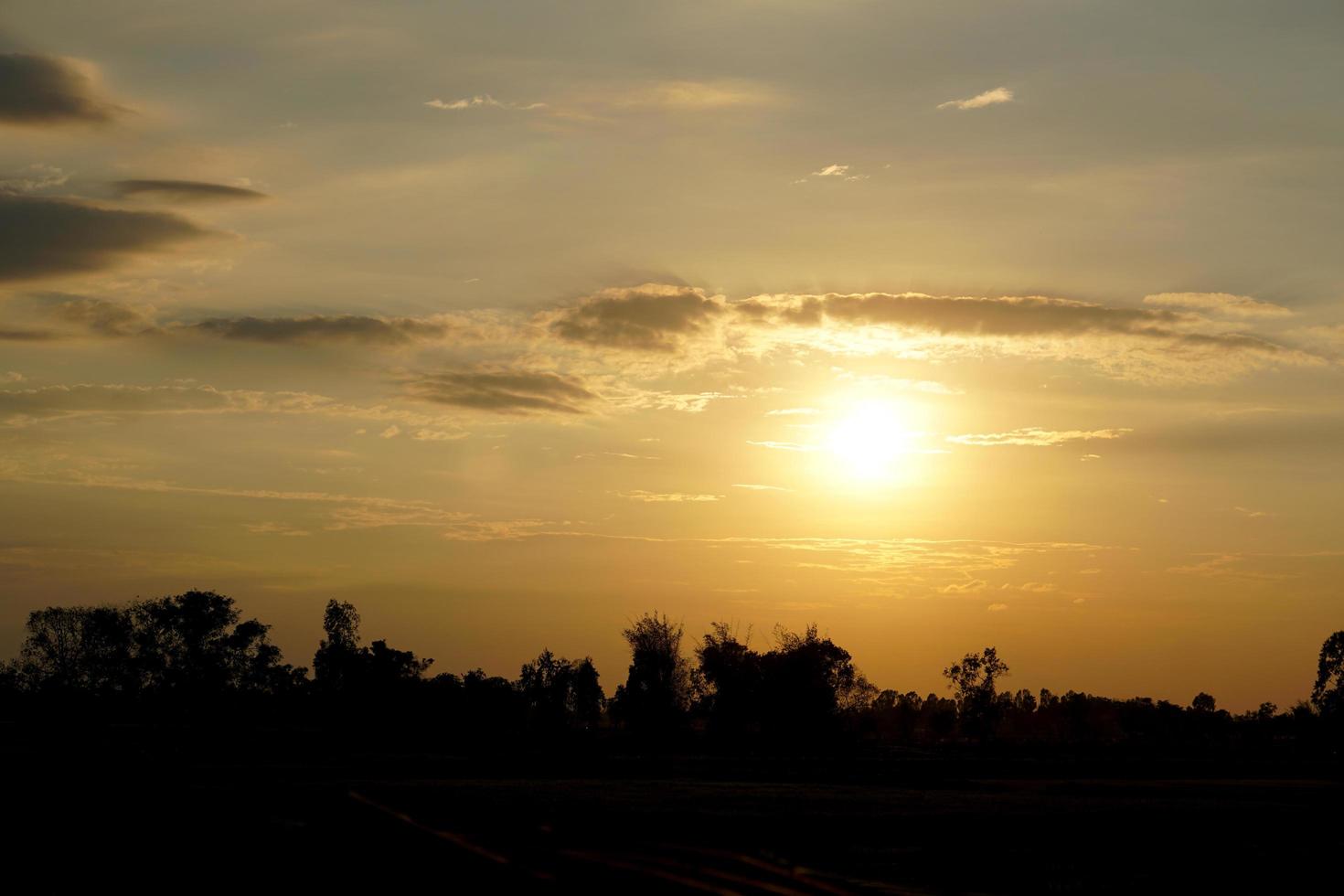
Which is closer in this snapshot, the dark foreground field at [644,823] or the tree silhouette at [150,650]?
the dark foreground field at [644,823]

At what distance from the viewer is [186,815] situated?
20.2m

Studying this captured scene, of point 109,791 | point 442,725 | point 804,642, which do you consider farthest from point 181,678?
point 109,791

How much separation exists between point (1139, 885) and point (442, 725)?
383 ft

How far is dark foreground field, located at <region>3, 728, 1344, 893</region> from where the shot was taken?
16.5 meters

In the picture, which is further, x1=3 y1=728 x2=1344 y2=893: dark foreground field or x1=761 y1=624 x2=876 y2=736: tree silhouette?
x1=761 y1=624 x2=876 y2=736: tree silhouette

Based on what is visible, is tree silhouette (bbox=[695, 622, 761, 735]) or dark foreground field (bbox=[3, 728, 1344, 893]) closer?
dark foreground field (bbox=[3, 728, 1344, 893])

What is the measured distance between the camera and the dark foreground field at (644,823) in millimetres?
16547

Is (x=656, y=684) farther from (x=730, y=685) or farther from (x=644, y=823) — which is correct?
(x=644, y=823)

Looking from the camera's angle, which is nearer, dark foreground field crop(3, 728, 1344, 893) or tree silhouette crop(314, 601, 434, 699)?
dark foreground field crop(3, 728, 1344, 893)

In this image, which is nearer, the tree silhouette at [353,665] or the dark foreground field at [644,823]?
the dark foreground field at [644,823]

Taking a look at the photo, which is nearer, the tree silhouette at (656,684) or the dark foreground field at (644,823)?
the dark foreground field at (644,823)

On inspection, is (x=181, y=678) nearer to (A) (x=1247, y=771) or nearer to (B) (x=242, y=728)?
(B) (x=242, y=728)

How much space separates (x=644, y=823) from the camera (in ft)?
141

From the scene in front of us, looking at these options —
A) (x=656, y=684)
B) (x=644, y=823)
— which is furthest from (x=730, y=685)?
(x=644, y=823)
